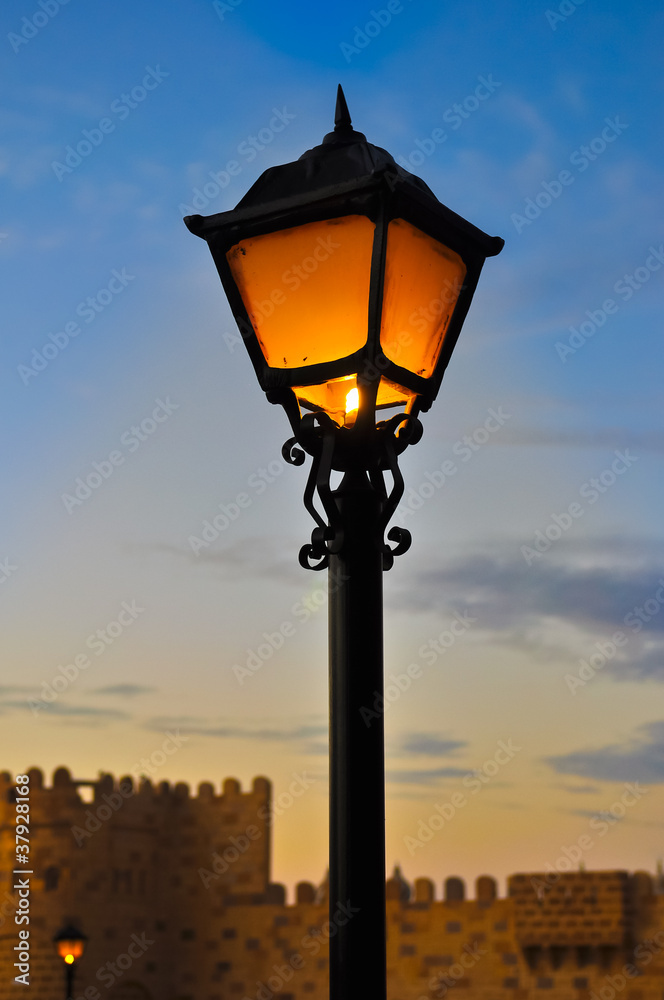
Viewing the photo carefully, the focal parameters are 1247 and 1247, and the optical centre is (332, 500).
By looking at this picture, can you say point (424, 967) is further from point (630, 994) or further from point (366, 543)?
point (366, 543)

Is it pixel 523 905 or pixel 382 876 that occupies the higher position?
pixel 523 905

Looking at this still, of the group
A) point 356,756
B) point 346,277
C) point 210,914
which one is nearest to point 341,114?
point 346,277

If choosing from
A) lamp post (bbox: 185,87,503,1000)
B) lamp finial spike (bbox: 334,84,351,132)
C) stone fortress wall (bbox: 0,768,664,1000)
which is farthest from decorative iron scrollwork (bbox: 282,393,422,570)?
stone fortress wall (bbox: 0,768,664,1000)

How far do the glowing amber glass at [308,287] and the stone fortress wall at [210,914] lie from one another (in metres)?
16.2

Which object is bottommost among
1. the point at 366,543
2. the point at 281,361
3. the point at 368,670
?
the point at 368,670

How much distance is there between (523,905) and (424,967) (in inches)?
75.2

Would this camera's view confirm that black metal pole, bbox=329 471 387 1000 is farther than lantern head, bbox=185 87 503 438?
No

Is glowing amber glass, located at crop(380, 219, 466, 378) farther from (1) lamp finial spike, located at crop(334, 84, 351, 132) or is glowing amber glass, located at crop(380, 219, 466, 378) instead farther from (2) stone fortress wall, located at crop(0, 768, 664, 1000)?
(2) stone fortress wall, located at crop(0, 768, 664, 1000)

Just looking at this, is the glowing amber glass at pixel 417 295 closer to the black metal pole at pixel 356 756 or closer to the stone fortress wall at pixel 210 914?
the black metal pole at pixel 356 756

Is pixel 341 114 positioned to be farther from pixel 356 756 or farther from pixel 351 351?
pixel 356 756

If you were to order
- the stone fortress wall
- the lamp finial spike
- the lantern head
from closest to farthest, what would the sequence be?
the lantern head
the lamp finial spike
the stone fortress wall

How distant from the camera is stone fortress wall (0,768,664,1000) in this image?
17547mm

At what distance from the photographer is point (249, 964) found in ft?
64.2

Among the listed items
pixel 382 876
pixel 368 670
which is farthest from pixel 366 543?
pixel 382 876
